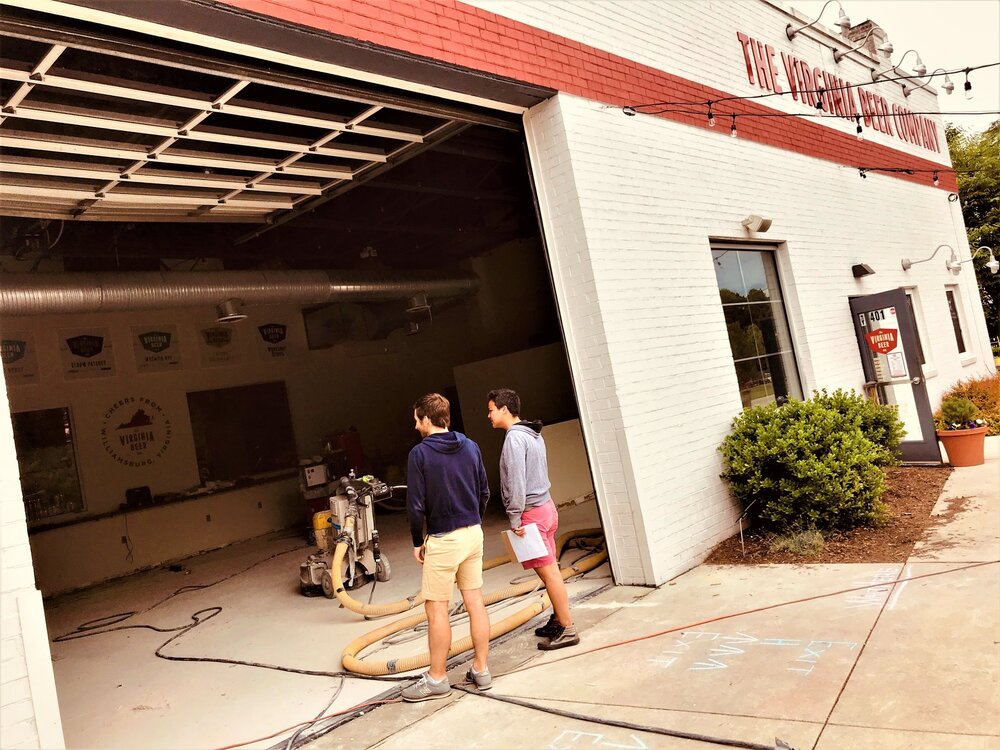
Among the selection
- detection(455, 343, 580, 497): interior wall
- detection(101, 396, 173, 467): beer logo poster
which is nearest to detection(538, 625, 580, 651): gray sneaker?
detection(455, 343, 580, 497): interior wall

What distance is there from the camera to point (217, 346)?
12742 millimetres

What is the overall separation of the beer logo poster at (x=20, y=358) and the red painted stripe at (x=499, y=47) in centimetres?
893

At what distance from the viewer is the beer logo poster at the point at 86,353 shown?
1109 cm

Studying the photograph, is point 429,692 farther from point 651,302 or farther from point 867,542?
point 867,542

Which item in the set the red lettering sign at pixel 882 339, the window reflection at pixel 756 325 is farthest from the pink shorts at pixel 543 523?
the red lettering sign at pixel 882 339

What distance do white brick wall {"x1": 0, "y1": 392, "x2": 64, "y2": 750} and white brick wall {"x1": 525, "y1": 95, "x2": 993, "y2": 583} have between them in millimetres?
4117

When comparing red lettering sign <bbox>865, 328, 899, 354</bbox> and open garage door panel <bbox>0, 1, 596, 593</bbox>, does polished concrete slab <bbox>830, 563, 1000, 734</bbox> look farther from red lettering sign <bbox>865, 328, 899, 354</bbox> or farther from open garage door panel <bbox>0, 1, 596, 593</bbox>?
red lettering sign <bbox>865, 328, 899, 354</bbox>

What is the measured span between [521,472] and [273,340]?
10333 millimetres

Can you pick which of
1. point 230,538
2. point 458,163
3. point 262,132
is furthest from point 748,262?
point 230,538

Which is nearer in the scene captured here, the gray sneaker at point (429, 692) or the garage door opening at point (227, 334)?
the gray sneaker at point (429, 692)

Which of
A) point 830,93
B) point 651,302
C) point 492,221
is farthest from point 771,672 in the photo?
point 492,221

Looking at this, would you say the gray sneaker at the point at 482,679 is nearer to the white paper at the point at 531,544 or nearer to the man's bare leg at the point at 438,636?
the man's bare leg at the point at 438,636

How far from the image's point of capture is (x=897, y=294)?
29.1 feet

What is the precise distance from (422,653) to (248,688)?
50.0 inches
